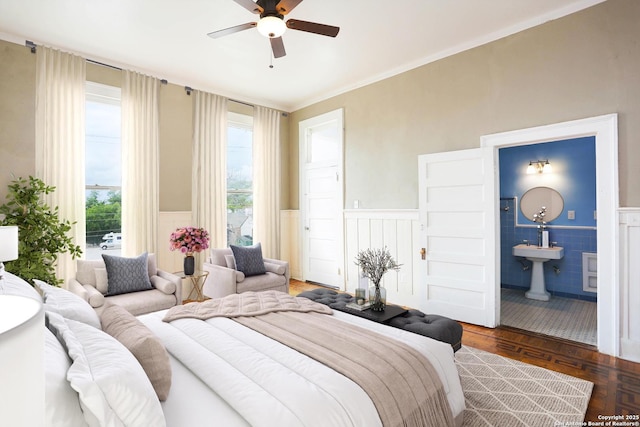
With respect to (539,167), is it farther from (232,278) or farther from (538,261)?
(232,278)

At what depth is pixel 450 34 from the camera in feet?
12.5

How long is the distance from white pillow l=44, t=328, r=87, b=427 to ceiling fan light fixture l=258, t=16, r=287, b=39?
2598 millimetres

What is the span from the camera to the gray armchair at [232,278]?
421cm

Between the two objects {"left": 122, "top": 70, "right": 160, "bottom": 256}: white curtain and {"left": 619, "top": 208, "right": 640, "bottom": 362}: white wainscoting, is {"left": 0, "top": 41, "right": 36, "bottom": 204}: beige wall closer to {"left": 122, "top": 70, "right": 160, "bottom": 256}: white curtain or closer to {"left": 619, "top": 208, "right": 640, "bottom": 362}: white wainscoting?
{"left": 122, "top": 70, "right": 160, "bottom": 256}: white curtain

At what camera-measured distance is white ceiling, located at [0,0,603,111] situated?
3240 millimetres

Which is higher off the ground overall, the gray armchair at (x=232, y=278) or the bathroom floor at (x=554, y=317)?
the gray armchair at (x=232, y=278)

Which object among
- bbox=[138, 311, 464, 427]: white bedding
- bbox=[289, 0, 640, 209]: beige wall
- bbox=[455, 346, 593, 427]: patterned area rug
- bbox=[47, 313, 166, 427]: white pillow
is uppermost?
bbox=[289, 0, 640, 209]: beige wall

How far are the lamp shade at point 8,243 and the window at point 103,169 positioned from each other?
2261 millimetres

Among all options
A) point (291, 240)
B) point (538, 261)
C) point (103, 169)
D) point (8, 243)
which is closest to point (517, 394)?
point (538, 261)

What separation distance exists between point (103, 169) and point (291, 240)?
330 centimetres

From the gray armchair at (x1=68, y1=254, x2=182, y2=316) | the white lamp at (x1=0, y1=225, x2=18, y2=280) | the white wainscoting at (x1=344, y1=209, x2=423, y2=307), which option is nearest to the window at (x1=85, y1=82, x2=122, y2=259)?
the gray armchair at (x1=68, y1=254, x2=182, y2=316)

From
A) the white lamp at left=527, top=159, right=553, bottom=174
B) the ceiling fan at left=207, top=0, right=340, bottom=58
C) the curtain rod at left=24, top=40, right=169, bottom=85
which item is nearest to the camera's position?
the ceiling fan at left=207, top=0, right=340, bottom=58

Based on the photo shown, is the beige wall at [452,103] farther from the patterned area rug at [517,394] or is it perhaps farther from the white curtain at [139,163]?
the patterned area rug at [517,394]

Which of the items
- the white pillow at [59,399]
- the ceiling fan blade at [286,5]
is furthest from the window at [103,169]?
the white pillow at [59,399]
